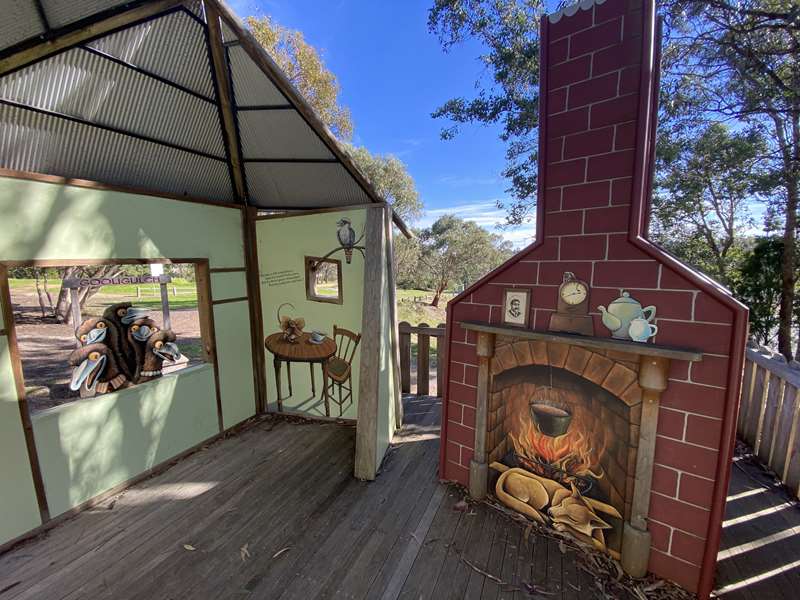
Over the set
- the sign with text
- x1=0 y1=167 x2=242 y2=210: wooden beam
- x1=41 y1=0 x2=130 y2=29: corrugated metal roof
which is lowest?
the sign with text

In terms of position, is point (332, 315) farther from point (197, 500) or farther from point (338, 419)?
point (197, 500)

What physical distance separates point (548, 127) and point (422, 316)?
1103 cm

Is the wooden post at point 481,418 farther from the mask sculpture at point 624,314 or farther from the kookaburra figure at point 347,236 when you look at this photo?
the kookaburra figure at point 347,236

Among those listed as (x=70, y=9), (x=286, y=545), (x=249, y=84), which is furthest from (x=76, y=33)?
(x=286, y=545)

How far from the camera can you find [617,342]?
6.08ft

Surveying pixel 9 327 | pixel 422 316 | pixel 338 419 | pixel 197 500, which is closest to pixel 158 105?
pixel 9 327

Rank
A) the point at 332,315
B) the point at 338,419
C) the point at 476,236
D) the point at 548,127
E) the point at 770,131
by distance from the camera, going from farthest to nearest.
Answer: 1. the point at 476,236
2. the point at 770,131
3. the point at 338,419
4. the point at 332,315
5. the point at 548,127

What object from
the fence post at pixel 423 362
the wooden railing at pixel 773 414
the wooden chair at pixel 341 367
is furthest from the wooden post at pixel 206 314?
the wooden railing at pixel 773 414

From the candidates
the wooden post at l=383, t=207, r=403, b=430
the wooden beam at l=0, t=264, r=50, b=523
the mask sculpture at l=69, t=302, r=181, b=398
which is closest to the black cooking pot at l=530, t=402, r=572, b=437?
the wooden post at l=383, t=207, r=403, b=430

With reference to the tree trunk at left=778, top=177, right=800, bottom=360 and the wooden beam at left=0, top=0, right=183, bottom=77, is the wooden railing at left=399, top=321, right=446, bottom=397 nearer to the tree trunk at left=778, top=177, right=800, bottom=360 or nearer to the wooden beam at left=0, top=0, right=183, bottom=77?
the wooden beam at left=0, top=0, right=183, bottom=77

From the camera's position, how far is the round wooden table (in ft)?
12.4

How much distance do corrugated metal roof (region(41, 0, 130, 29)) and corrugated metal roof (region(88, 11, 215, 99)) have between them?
43cm

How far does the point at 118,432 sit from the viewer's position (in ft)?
9.17

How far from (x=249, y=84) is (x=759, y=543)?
504cm
